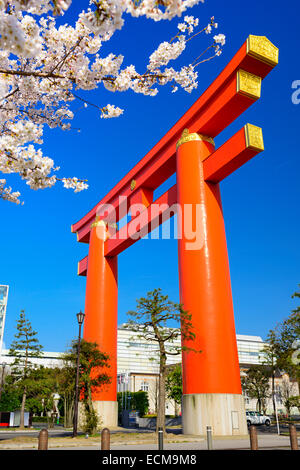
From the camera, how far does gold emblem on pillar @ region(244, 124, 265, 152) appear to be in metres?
18.3

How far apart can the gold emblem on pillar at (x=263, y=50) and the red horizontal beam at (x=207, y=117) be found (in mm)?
143

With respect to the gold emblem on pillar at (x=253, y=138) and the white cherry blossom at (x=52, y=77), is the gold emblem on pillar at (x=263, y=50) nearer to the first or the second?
the gold emblem on pillar at (x=253, y=138)

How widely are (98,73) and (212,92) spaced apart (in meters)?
14.3

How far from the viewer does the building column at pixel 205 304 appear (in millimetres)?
17484

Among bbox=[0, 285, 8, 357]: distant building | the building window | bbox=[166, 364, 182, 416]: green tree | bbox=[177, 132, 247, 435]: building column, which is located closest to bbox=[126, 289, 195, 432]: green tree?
bbox=[177, 132, 247, 435]: building column

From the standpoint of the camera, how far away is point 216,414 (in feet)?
56.3

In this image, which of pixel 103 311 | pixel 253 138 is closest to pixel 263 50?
pixel 253 138

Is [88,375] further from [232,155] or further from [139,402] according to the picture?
[139,402]

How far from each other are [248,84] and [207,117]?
2800mm

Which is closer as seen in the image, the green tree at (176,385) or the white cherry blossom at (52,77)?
the white cherry blossom at (52,77)

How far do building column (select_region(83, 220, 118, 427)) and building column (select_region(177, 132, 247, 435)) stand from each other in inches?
462

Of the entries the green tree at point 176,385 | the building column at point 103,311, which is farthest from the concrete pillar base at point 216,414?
the green tree at point 176,385

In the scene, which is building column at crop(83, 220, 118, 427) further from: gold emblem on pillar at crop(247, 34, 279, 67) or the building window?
the building window

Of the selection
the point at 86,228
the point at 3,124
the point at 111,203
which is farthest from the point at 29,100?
the point at 86,228
